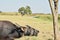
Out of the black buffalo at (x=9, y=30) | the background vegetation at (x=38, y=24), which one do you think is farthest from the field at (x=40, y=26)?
the black buffalo at (x=9, y=30)

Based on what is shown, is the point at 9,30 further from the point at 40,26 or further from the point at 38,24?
the point at 38,24

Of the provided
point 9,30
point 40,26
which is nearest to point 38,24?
point 40,26

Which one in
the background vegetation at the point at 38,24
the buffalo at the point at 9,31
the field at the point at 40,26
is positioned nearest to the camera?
the buffalo at the point at 9,31

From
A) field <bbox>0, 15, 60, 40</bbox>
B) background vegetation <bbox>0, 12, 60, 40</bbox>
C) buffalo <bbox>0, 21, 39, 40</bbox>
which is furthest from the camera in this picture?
background vegetation <bbox>0, 12, 60, 40</bbox>

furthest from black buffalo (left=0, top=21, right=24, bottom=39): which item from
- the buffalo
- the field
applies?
the field

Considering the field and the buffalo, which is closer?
the buffalo

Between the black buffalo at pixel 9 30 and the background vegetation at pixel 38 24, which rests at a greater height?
the black buffalo at pixel 9 30

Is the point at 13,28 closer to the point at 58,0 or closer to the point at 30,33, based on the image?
the point at 58,0

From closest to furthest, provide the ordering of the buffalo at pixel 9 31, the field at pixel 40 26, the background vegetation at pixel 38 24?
the buffalo at pixel 9 31
the field at pixel 40 26
the background vegetation at pixel 38 24

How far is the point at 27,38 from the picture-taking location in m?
17.0

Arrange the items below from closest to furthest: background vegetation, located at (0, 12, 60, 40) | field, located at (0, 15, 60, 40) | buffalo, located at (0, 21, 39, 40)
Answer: buffalo, located at (0, 21, 39, 40) → field, located at (0, 15, 60, 40) → background vegetation, located at (0, 12, 60, 40)

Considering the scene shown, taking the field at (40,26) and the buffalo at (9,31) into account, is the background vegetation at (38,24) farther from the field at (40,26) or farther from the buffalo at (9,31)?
the buffalo at (9,31)

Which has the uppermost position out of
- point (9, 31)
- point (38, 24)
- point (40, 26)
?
point (9, 31)

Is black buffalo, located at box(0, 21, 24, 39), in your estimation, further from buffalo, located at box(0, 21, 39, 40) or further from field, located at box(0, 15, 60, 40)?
field, located at box(0, 15, 60, 40)
